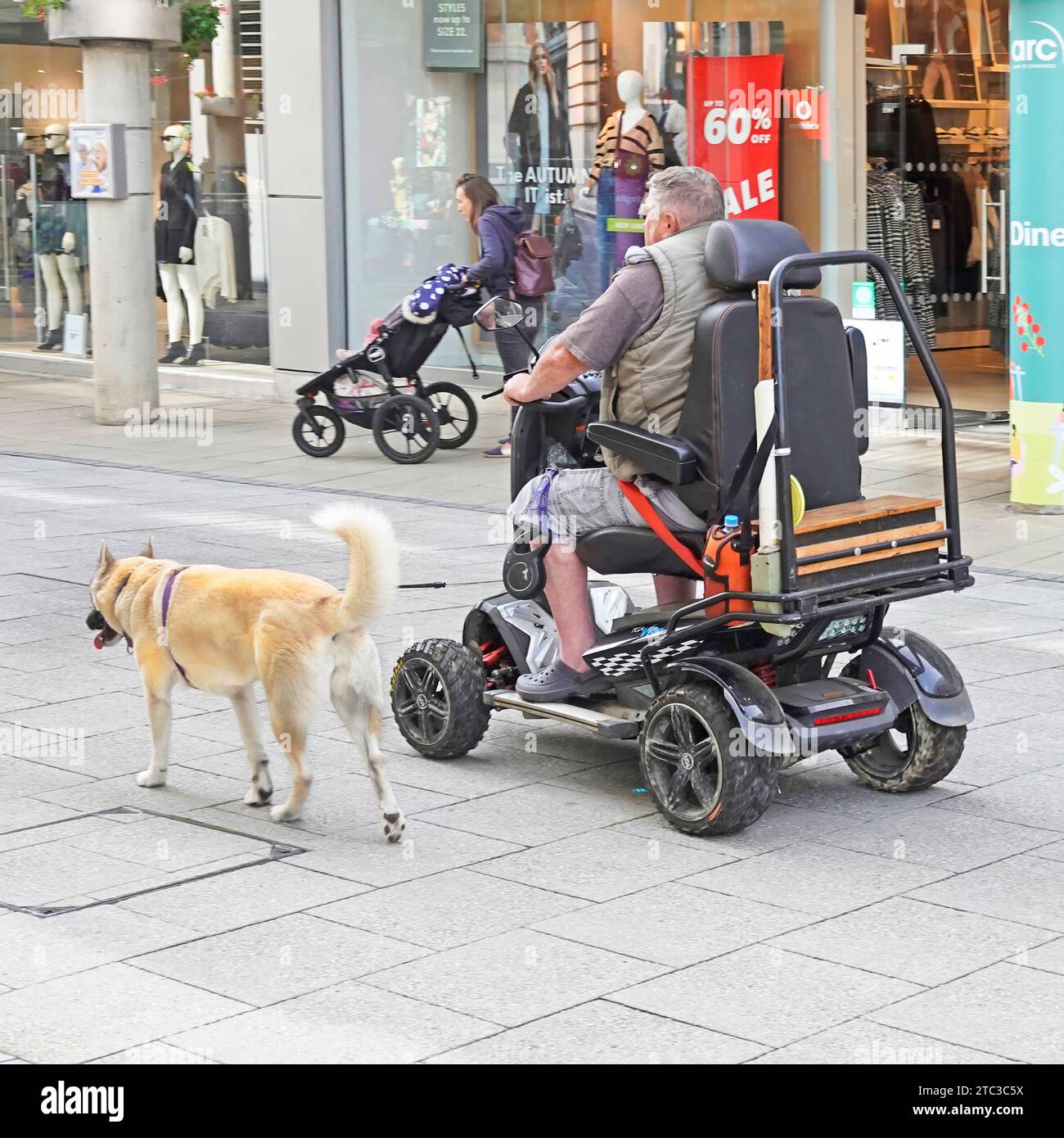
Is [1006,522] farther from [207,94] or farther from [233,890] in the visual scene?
[207,94]

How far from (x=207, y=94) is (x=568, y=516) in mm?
14380

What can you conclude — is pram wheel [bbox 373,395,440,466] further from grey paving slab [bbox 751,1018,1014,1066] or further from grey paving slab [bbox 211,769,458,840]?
grey paving slab [bbox 751,1018,1014,1066]

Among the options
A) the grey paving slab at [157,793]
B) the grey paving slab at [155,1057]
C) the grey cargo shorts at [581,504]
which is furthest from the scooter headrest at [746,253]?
the grey paving slab at [155,1057]

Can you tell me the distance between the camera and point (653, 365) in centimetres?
577

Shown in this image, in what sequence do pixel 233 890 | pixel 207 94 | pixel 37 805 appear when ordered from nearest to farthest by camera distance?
pixel 233 890 → pixel 37 805 → pixel 207 94

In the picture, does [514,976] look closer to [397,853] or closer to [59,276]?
[397,853]

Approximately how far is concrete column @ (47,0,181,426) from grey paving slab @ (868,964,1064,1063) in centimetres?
1215

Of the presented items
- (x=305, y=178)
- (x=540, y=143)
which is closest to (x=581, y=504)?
(x=540, y=143)

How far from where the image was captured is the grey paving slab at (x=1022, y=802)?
5.73m

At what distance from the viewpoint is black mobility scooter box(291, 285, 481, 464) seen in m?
13.2

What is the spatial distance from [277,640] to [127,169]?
10.6 m

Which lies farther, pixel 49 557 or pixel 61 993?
pixel 49 557

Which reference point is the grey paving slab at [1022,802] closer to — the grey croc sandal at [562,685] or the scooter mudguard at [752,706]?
the scooter mudguard at [752,706]
